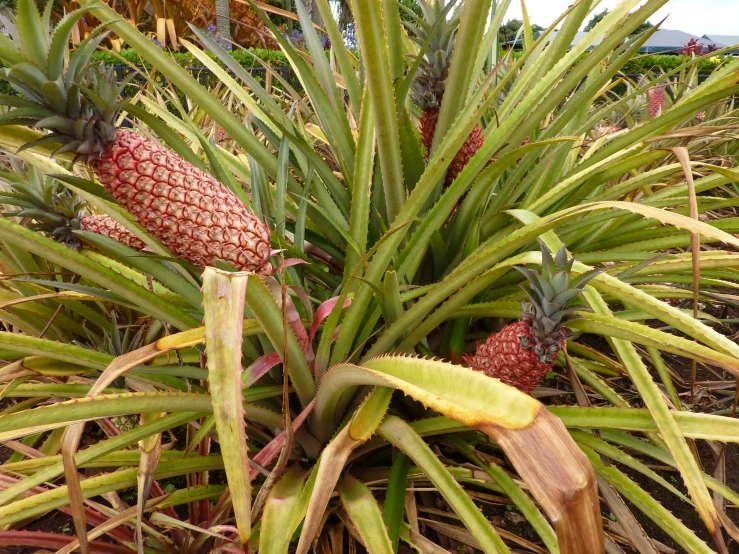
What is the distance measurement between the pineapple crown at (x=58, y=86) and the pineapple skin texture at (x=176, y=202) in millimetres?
42

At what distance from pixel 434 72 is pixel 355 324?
76 cm

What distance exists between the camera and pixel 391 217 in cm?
131

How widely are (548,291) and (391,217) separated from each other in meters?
0.59

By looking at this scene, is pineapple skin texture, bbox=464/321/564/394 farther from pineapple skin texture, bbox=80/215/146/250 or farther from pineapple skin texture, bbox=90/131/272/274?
pineapple skin texture, bbox=80/215/146/250

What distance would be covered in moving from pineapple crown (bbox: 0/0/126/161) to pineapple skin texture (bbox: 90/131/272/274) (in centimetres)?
4

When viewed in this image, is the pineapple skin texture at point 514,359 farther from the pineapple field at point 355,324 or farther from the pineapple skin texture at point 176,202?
the pineapple skin texture at point 176,202

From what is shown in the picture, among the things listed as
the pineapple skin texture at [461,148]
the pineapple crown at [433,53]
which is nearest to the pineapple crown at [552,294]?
the pineapple skin texture at [461,148]

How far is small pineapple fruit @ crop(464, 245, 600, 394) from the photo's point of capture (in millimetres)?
801

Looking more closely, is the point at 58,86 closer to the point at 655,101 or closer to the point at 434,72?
the point at 434,72

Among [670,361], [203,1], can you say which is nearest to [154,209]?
[670,361]

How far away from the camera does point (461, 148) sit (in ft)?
4.48

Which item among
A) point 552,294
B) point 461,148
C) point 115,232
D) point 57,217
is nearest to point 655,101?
point 461,148

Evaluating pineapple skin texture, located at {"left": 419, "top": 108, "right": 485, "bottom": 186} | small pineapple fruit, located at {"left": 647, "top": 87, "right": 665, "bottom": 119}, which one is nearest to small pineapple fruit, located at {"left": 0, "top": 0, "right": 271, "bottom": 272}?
pineapple skin texture, located at {"left": 419, "top": 108, "right": 485, "bottom": 186}

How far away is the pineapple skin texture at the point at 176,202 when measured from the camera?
0.81m
